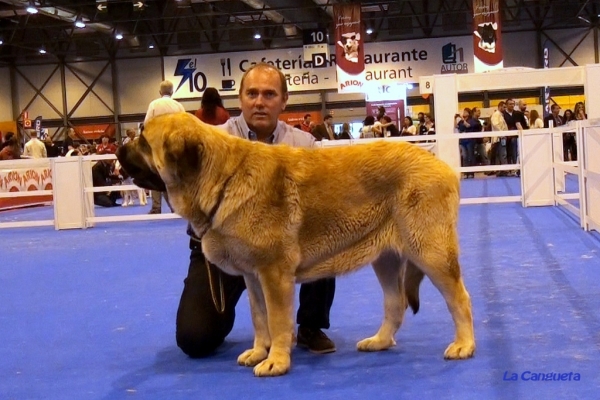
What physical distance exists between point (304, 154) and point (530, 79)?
9847mm

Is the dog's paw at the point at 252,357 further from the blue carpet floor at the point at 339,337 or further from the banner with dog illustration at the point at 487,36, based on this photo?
the banner with dog illustration at the point at 487,36

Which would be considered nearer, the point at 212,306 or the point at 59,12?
the point at 212,306

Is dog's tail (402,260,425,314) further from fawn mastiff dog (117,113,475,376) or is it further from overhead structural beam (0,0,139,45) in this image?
overhead structural beam (0,0,139,45)

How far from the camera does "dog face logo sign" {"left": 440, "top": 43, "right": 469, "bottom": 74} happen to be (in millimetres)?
30469

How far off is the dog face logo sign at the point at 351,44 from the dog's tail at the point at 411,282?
2078 cm

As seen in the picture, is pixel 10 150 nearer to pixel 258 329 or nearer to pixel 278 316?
pixel 258 329

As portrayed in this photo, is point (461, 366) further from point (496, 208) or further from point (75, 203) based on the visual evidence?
point (75, 203)

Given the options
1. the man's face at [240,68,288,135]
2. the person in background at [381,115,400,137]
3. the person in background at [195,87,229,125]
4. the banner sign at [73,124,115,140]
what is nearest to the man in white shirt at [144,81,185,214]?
the person in background at [195,87,229,125]

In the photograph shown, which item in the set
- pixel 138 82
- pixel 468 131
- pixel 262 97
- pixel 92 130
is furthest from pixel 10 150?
pixel 262 97

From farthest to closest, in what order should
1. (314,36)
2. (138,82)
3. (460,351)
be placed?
(138,82), (314,36), (460,351)

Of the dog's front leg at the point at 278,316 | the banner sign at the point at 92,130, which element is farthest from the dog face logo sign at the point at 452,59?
the dog's front leg at the point at 278,316

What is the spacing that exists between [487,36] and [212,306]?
1977 cm

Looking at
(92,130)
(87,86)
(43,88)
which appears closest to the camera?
(92,130)

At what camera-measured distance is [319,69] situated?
104 ft
